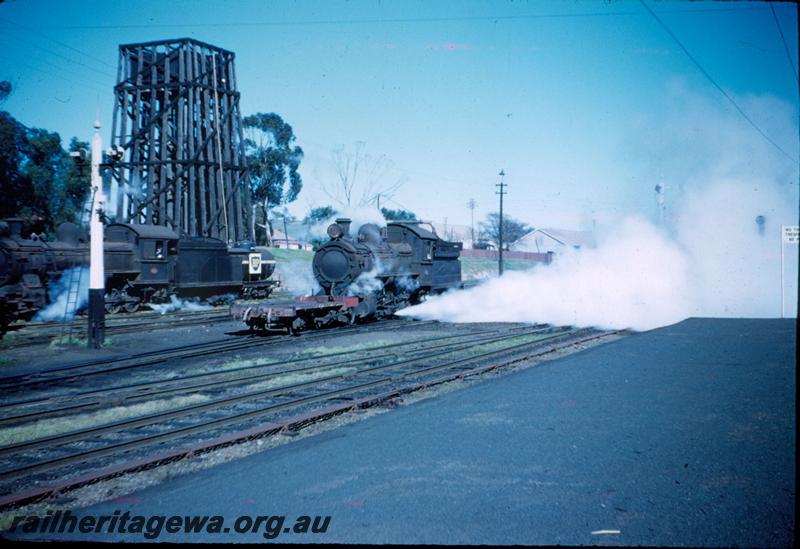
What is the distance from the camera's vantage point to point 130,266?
69.6 feet

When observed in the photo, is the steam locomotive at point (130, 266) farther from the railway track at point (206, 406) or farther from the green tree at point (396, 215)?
the green tree at point (396, 215)

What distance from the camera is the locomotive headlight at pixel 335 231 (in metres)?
17.5

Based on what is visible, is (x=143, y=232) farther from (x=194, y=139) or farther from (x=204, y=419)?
(x=204, y=419)

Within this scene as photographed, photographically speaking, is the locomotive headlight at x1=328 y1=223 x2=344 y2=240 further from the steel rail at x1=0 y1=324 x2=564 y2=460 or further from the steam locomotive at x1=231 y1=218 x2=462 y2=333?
the steel rail at x1=0 y1=324 x2=564 y2=460

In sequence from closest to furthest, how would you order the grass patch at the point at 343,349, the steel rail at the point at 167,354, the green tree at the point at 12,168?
the steel rail at the point at 167,354 < the grass patch at the point at 343,349 < the green tree at the point at 12,168

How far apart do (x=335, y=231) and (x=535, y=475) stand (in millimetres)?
13076

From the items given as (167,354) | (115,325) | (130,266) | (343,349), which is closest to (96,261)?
(167,354)

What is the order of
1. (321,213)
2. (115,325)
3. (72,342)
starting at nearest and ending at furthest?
(72,342) < (115,325) < (321,213)

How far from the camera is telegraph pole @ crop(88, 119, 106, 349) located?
13508 millimetres

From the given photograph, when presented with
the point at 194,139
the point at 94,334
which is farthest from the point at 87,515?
the point at 194,139

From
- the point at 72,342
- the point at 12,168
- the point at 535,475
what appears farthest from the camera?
the point at 12,168

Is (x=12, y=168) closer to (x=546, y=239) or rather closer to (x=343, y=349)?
(x=343, y=349)

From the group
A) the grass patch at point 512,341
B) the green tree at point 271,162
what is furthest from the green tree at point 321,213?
the grass patch at point 512,341

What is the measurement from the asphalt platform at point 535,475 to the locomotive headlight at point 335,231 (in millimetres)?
9755
